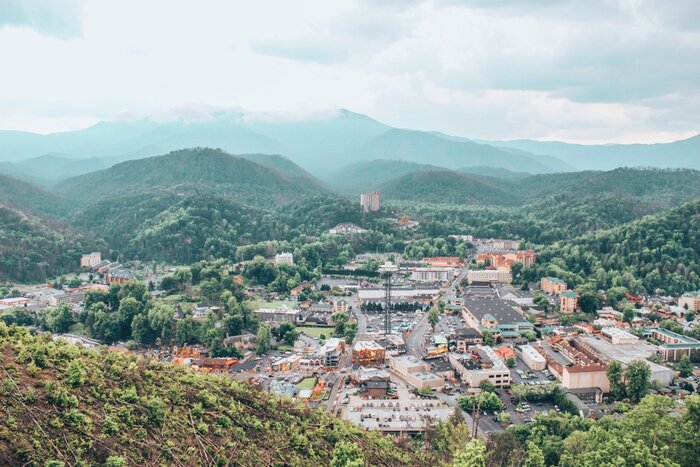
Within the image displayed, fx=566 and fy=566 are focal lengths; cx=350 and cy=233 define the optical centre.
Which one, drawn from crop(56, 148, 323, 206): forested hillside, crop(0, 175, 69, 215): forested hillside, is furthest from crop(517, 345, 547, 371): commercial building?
crop(0, 175, 69, 215): forested hillside

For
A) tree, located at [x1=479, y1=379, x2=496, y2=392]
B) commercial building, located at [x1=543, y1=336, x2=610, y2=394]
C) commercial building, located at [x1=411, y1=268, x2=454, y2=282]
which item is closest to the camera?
tree, located at [x1=479, y1=379, x2=496, y2=392]

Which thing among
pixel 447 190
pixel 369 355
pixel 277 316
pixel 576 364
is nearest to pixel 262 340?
pixel 277 316

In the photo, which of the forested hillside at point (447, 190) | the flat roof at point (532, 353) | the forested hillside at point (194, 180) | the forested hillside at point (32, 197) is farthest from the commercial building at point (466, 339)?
the forested hillside at point (447, 190)

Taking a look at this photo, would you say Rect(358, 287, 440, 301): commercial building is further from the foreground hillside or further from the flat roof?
the foreground hillside

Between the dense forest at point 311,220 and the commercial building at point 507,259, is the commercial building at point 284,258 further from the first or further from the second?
the commercial building at point 507,259

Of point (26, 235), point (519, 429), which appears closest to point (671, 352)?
point (519, 429)

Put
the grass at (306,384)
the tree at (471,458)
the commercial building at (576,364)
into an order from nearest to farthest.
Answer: the tree at (471,458), the commercial building at (576,364), the grass at (306,384)
